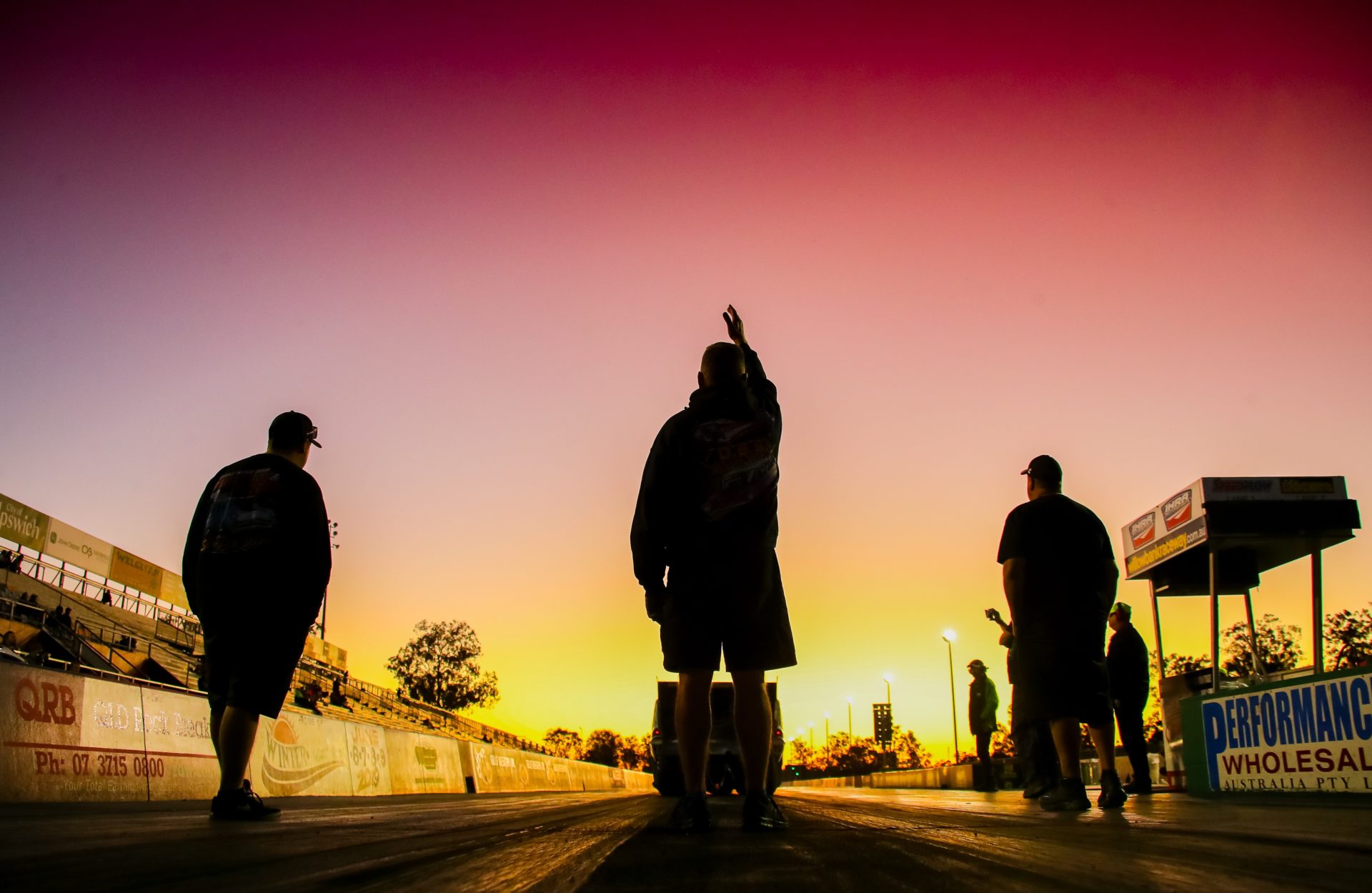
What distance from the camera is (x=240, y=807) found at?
3.72 m

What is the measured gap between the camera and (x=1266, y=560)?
15.0m

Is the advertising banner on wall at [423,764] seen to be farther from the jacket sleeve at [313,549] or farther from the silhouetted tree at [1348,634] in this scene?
the silhouetted tree at [1348,634]

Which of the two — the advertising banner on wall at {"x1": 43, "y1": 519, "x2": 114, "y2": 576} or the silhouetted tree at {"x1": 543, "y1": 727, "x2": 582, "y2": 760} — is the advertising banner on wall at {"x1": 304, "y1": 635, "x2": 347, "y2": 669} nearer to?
the advertising banner on wall at {"x1": 43, "y1": 519, "x2": 114, "y2": 576}

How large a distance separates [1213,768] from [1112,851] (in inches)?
265

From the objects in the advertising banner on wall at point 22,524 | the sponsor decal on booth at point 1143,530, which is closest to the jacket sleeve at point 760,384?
the sponsor decal on booth at point 1143,530

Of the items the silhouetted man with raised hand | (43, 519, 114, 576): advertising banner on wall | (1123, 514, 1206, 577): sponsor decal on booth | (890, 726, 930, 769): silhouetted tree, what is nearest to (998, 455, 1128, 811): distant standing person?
the silhouetted man with raised hand

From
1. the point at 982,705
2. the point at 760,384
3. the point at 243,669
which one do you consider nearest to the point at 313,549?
the point at 243,669

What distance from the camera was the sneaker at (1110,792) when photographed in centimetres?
487

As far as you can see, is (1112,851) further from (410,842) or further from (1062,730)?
(1062,730)

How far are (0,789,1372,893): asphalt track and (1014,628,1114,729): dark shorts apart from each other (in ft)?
5.26

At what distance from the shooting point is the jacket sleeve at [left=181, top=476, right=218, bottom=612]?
13.5ft

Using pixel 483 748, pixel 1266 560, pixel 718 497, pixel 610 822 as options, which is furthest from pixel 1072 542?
pixel 483 748

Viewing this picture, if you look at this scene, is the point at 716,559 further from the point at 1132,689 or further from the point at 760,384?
the point at 1132,689

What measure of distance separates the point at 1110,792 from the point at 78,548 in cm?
4578
